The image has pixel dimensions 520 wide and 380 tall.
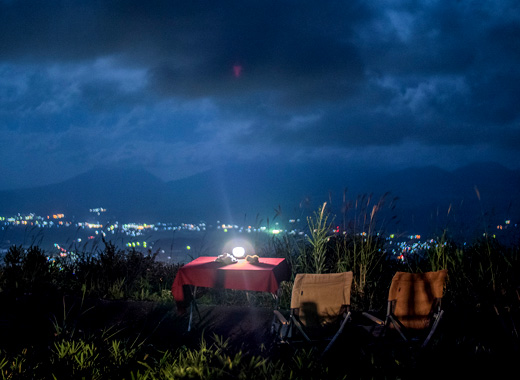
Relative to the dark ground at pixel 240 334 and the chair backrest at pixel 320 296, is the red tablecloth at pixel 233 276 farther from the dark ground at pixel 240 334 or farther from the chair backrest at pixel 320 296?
the chair backrest at pixel 320 296

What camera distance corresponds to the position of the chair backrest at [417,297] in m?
3.43

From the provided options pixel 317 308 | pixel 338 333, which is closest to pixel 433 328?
pixel 338 333

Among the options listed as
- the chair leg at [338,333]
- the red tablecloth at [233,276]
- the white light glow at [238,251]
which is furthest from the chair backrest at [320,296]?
the white light glow at [238,251]

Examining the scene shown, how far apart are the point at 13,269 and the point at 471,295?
6.91 metres

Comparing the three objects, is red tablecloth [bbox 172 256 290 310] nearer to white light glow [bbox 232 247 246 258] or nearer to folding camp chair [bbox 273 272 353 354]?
white light glow [bbox 232 247 246 258]

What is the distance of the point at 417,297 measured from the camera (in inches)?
137

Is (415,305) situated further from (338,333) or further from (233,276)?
(233,276)

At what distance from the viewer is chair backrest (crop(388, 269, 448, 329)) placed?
3434 millimetres

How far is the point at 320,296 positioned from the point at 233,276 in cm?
110

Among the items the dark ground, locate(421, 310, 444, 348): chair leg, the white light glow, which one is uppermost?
the white light glow

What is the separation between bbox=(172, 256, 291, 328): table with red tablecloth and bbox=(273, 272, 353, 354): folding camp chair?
0.61m

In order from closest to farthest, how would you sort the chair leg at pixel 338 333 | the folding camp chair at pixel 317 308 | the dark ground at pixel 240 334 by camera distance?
1. the dark ground at pixel 240 334
2. the chair leg at pixel 338 333
3. the folding camp chair at pixel 317 308

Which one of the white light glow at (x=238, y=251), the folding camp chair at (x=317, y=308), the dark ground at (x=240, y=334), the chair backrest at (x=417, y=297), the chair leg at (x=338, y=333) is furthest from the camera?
the white light glow at (x=238, y=251)

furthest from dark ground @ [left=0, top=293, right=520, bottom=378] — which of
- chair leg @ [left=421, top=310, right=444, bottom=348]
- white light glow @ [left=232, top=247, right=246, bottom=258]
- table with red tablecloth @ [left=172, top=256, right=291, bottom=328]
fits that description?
white light glow @ [left=232, top=247, right=246, bottom=258]
